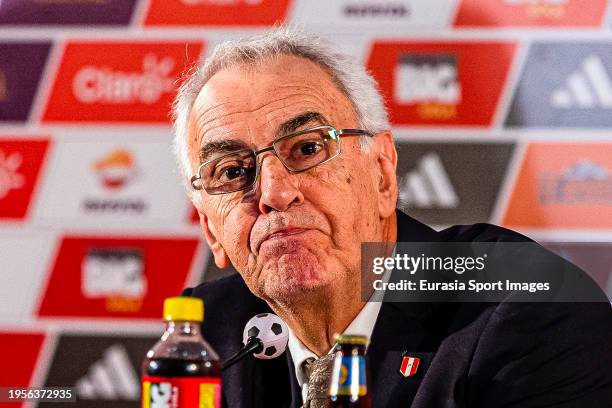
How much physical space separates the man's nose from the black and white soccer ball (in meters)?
0.26

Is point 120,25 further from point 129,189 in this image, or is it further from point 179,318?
point 179,318

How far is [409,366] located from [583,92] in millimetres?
1559

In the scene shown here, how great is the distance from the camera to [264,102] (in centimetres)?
180

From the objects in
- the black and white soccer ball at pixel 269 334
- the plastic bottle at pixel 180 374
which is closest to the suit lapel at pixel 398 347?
the black and white soccer ball at pixel 269 334

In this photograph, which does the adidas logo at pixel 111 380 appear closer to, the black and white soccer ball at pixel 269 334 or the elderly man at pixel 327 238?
the elderly man at pixel 327 238

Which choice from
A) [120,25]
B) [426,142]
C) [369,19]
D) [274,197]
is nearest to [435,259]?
[274,197]

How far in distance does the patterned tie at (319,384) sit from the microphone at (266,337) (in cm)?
18

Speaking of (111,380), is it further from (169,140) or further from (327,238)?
(327,238)

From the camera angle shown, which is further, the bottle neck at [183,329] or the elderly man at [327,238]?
the elderly man at [327,238]

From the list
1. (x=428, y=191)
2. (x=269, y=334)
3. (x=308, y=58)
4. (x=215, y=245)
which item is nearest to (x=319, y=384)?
(x=269, y=334)

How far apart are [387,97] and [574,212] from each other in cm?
72

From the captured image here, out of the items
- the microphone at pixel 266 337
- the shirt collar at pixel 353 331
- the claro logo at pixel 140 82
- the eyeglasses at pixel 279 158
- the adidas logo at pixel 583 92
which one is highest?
the claro logo at pixel 140 82

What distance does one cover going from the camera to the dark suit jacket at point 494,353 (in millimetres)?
1550

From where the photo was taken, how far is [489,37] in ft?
9.78
